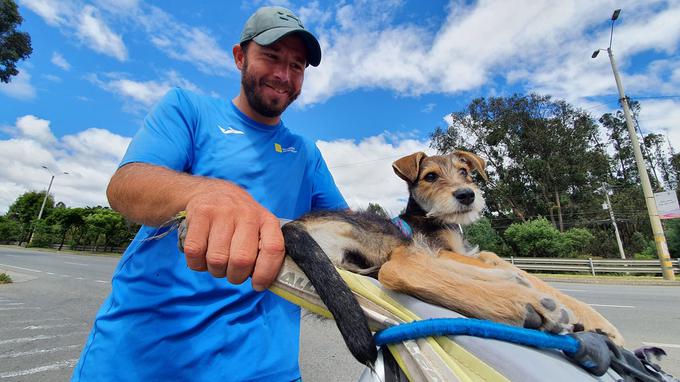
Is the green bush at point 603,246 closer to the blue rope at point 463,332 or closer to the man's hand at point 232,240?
the blue rope at point 463,332

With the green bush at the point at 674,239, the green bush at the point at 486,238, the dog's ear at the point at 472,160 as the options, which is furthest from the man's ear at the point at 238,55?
the green bush at the point at 674,239

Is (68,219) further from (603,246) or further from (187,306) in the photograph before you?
(603,246)

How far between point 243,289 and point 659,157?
249 ft

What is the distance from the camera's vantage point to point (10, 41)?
2008 centimetres


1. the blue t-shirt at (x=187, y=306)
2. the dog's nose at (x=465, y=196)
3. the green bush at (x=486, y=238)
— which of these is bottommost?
the blue t-shirt at (x=187, y=306)

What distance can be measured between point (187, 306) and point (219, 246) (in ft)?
2.83

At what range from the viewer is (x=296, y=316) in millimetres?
1826

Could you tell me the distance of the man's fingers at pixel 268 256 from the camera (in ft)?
2.72

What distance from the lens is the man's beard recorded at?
186 cm

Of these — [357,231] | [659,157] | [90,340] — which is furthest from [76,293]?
[659,157]

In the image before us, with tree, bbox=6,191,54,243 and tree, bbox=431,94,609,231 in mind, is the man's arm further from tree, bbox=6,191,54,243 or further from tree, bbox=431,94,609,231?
tree, bbox=6,191,54,243

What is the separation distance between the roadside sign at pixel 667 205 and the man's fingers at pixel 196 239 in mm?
21861

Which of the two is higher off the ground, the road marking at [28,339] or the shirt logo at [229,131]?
the shirt logo at [229,131]

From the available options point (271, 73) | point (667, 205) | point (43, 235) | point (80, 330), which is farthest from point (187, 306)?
point (43, 235)
